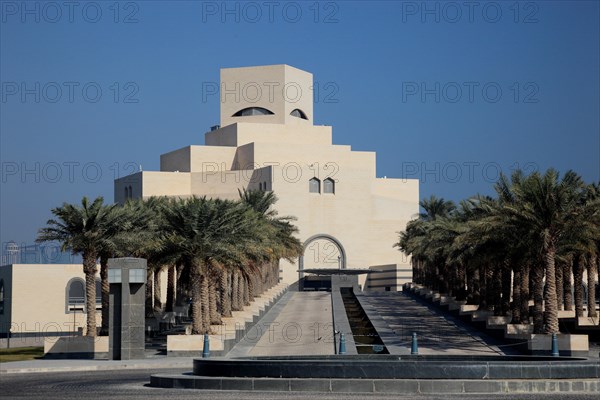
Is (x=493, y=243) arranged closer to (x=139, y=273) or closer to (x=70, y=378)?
(x=139, y=273)

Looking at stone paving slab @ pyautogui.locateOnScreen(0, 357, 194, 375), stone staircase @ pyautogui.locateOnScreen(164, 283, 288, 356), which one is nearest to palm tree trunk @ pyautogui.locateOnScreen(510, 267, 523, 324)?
stone staircase @ pyautogui.locateOnScreen(164, 283, 288, 356)

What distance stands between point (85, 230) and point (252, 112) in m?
51.4

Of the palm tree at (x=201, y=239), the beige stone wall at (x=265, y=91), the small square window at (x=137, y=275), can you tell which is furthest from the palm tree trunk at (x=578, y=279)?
the beige stone wall at (x=265, y=91)

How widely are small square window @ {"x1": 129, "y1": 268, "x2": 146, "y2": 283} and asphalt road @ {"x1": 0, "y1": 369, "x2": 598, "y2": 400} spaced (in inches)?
300

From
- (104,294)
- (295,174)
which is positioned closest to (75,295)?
(295,174)

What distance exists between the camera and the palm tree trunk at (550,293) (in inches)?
1332

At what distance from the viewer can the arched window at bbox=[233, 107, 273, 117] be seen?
286ft

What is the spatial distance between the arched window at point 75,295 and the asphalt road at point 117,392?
46.1 meters

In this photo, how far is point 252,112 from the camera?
8750 cm

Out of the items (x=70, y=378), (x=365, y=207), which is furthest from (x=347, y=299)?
(x=70, y=378)

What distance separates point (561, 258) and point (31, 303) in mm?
43691

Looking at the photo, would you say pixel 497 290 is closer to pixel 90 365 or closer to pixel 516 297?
pixel 516 297

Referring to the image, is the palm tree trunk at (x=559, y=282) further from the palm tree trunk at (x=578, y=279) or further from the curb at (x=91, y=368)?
the curb at (x=91, y=368)

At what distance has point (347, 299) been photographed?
6438 cm
